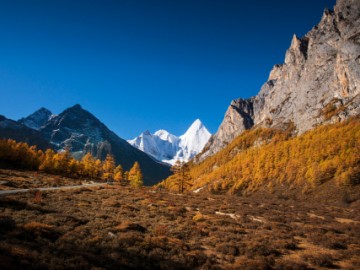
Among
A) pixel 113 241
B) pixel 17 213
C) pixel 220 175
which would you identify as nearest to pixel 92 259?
pixel 113 241

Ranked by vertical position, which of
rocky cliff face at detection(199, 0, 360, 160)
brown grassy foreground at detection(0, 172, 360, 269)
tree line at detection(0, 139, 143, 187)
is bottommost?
brown grassy foreground at detection(0, 172, 360, 269)

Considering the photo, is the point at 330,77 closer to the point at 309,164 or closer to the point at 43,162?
the point at 309,164

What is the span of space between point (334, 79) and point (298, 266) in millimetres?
165631

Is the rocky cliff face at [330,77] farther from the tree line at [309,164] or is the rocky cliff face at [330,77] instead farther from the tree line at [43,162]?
the tree line at [43,162]

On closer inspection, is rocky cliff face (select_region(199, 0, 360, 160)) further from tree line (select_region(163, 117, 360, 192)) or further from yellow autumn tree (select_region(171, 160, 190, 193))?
yellow autumn tree (select_region(171, 160, 190, 193))

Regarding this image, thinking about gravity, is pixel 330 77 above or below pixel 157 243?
above

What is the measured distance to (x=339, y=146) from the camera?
83.6m

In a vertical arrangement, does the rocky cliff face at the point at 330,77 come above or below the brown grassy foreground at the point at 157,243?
above

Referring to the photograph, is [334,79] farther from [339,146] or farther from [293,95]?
[339,146]

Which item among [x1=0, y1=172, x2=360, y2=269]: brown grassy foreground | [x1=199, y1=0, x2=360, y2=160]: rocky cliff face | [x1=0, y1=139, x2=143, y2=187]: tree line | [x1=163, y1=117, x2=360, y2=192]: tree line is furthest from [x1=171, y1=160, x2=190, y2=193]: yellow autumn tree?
[x1=199, y1=0, x2=360, y2=160]: rocky cliff face

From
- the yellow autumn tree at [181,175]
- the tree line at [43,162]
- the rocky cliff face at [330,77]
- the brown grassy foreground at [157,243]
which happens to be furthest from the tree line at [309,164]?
the brown grassy foreground at [157,243]

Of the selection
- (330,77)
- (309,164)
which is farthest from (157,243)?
(330,77)

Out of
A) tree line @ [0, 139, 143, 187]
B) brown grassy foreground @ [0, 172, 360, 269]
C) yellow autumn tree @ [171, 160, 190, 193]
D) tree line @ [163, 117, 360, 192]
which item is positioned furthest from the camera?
tree line @ [0, 139, 143, 187]

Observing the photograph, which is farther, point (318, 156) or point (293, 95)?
point (293, 95)
